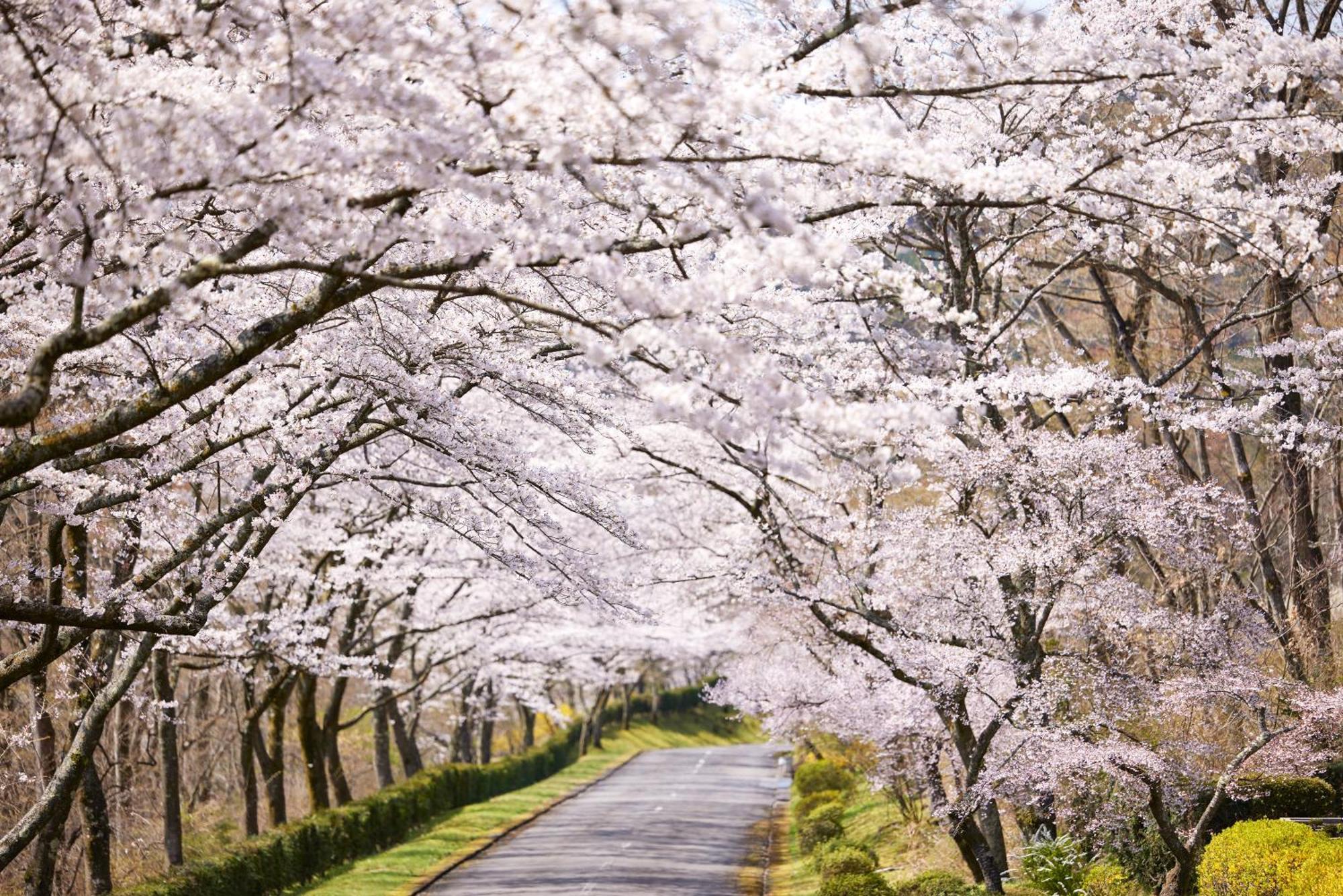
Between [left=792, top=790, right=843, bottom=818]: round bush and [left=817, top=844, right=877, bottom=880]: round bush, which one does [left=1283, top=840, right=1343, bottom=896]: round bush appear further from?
[left=792, top=790, right=843, bottom=818]: round bush

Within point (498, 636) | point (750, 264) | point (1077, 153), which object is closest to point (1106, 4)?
point (1077, 153)

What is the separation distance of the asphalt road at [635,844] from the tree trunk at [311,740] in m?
2.99

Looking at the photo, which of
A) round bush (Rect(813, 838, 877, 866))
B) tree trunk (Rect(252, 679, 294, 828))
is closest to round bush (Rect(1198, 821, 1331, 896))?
round bush (Rect(813, 838, 877, 866))

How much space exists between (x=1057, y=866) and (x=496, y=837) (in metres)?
13.2

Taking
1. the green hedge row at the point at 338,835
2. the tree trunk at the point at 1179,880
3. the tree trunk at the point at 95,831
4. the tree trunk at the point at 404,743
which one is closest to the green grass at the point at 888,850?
the tree trunk at the point at 1179,880

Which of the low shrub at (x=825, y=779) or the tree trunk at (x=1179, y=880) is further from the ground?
the tree trunk at (x=1179, y=880)

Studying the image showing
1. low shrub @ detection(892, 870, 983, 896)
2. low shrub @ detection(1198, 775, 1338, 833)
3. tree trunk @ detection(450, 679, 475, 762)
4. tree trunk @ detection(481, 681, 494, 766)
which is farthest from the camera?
tree trunk @ detection(481, 681, 494, 766)

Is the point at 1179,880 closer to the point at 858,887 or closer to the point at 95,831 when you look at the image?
the point at 858,887

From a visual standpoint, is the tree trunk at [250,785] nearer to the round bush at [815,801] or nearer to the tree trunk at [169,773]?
the tree trunk at [169,773]

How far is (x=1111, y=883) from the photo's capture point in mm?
11906

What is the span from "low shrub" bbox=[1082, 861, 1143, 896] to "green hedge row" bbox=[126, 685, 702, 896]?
381 inches

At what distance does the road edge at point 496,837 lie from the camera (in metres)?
17.1

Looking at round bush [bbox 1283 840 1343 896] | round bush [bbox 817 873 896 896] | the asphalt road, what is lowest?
the asphalt road

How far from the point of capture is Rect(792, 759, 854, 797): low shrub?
2517 centimetres
